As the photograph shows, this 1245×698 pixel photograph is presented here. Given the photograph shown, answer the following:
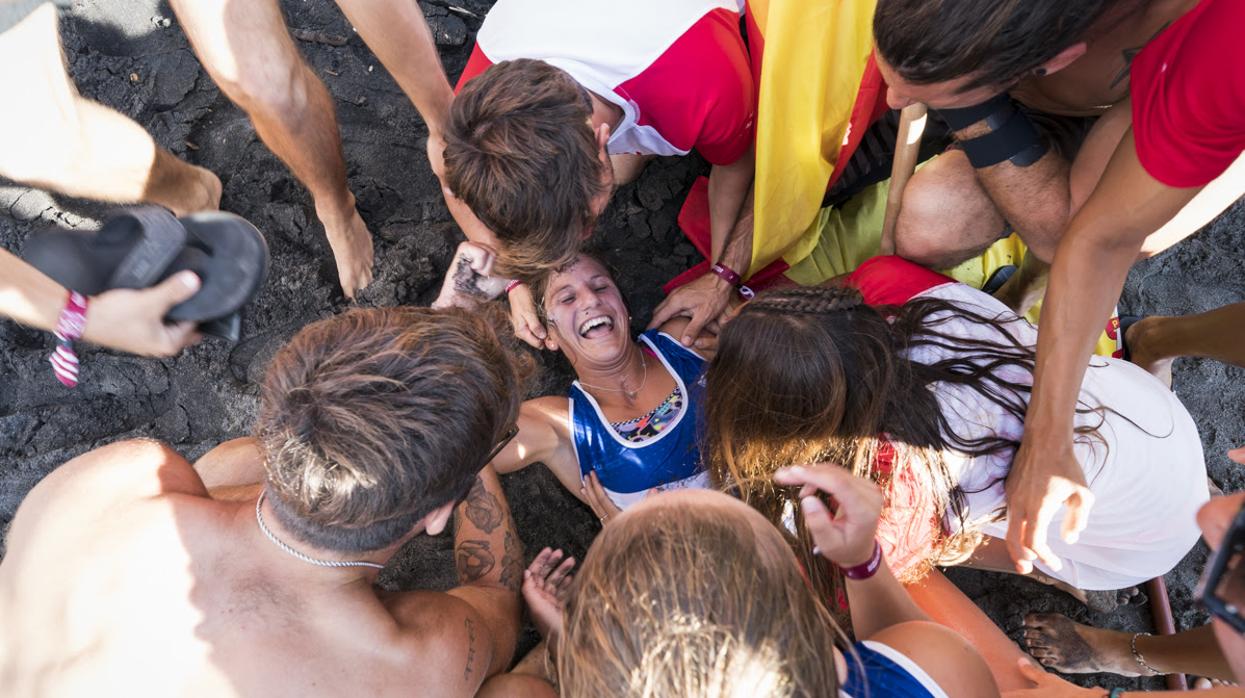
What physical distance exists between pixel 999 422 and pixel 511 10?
204 centimetres

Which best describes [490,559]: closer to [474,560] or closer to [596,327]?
[474,560]

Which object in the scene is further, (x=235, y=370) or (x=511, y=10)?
(x=235, y=370)

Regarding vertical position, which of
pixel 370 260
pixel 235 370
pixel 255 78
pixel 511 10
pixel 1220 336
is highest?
pixel 511 10

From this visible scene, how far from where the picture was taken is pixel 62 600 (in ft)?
5.66

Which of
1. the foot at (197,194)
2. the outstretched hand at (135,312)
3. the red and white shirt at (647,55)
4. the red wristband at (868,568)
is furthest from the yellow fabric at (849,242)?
the foot at (197,194)

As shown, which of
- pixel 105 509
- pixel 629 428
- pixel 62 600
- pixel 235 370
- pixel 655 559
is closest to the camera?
pixel 655 559

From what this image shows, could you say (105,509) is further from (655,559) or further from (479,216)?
(655,559)

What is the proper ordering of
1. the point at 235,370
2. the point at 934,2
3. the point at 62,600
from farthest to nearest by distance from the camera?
the point at 235,370 < the point at 62,600 < the point at 934,2

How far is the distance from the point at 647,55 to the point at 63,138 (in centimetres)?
223

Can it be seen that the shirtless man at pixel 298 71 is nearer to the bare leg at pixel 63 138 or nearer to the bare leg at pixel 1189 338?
the bare leg at pixel 63 138

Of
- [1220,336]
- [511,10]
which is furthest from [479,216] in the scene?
[1220,336]

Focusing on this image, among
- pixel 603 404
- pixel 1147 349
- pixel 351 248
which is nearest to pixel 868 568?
pixel 603 404

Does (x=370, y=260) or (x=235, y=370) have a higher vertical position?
(x=370, y=260)

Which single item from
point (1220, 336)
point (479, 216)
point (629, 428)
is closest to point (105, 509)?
point (479, 216)
